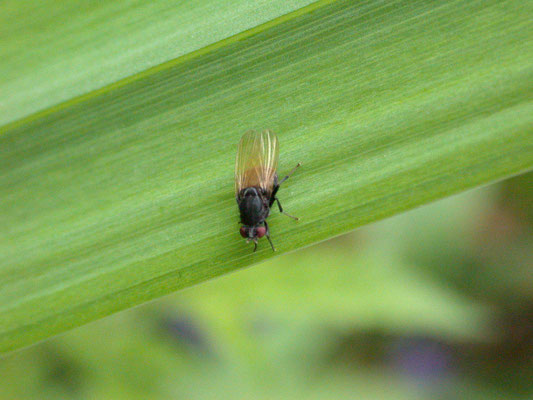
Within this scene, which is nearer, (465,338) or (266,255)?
(266,255)

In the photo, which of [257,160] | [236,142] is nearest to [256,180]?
[257,160]

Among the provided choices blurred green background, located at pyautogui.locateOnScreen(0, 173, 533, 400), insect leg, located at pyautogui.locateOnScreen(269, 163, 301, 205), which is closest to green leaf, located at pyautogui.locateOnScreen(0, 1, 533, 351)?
insect leg, located at pyautogui.locateOnScreen(269, 163, 301, 205)

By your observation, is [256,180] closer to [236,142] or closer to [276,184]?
[276,184]

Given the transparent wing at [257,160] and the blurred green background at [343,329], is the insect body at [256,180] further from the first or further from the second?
the blurred green background at [343,329]

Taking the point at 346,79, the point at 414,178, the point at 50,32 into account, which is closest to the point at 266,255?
the point at 414,178

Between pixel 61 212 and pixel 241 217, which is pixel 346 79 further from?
pixel 61 212

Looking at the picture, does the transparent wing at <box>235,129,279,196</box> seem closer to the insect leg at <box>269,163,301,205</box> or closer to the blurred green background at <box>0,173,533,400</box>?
the insect leg at <box>269,163,301,205</box>

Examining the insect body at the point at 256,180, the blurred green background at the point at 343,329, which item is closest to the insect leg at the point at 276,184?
the insect body at the point at 256,180
